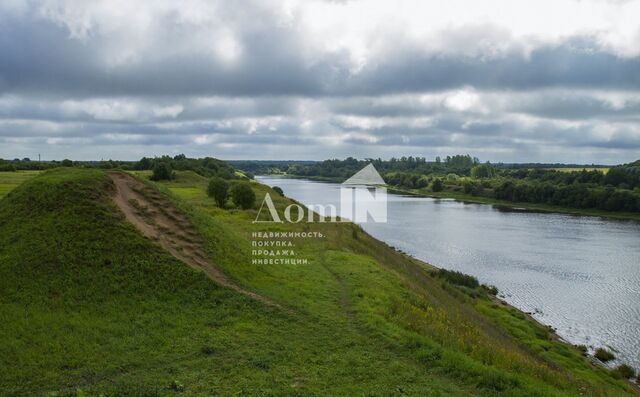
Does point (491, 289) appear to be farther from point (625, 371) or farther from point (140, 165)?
point (140, 165)

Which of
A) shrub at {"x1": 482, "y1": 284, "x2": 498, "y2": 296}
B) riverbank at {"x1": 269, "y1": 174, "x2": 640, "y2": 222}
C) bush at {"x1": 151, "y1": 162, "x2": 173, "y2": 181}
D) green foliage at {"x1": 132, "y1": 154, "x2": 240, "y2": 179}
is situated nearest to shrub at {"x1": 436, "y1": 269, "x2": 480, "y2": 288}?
shrub at {"x1": 482, "y1": 284, "x2": 498, "y2": 296}

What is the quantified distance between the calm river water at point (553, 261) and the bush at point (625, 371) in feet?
5.58

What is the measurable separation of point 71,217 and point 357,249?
18291mm

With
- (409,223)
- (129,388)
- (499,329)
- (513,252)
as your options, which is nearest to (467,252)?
(513,252)

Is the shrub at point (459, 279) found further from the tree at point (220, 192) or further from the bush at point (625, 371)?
the tree at point (220, 192)

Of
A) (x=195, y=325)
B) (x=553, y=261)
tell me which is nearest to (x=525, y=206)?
(x=553, y=261)

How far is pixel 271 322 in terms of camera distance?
14398 mm

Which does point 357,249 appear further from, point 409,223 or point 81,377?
point 409,223

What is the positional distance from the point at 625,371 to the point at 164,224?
77.1ft

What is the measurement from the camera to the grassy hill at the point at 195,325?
36.2ft

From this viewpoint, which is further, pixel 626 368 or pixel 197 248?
pixel 626 368

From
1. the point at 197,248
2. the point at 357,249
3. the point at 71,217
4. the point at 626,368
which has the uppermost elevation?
the point at 71,217

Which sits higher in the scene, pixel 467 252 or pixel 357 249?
pixel 357 249

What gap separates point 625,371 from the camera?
23.4 m
